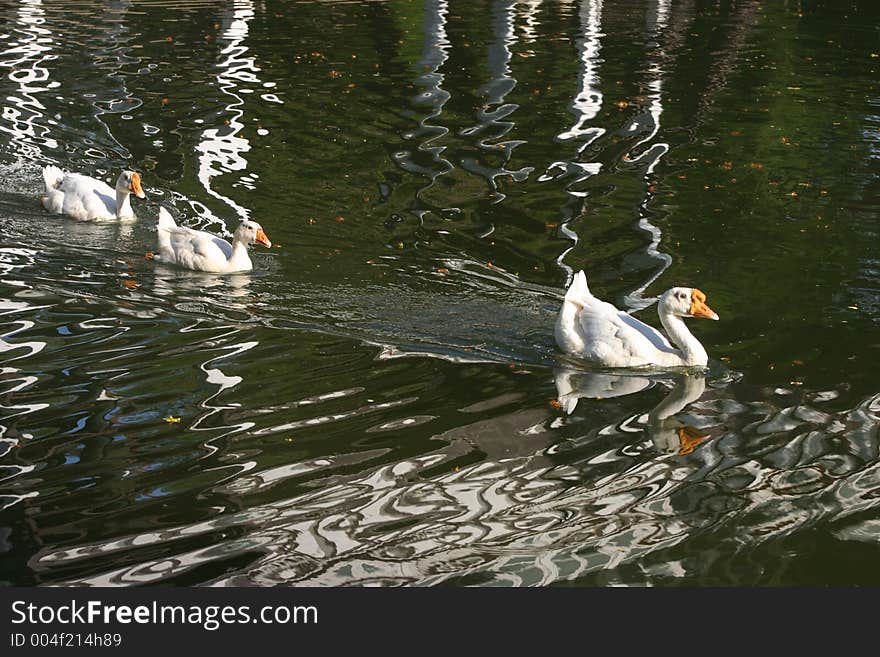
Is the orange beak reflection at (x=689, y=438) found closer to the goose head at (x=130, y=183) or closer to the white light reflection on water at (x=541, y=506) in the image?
the white light reflection on water at (x=541, y=506)

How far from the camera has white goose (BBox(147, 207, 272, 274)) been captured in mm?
14695

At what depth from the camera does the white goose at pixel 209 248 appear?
14.7 meters

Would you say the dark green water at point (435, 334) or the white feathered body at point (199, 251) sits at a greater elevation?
the white feathered body at point (199, 251)

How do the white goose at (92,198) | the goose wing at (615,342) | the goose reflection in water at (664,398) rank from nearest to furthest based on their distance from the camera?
1. the goose reflection in water at (664,398)
2. the goose wing at (615,342)
3. the white goose at (92,198)

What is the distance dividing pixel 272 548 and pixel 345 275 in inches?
245

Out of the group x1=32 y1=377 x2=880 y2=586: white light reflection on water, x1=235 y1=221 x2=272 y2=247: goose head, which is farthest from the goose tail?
x1=32 y1=377 x2=880 y2=586: white light reflection on water

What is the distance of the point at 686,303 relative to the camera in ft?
40.3

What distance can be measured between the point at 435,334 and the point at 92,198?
6263 mm

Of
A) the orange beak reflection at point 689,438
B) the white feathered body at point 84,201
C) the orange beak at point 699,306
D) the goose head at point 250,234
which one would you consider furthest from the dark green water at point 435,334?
the orange beak at point 699,306

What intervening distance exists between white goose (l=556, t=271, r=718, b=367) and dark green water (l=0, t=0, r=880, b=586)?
0.31 metres

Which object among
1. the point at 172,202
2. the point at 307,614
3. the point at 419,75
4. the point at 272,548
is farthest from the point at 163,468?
the point at 419,75

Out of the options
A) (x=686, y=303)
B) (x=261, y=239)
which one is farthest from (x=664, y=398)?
(x=261, y=239)

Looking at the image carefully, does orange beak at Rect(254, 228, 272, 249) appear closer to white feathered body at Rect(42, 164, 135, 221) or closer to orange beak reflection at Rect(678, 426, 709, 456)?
white feathered body at Rect(42, 164, 135, 221)

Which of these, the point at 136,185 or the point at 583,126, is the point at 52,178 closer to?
the point at 136,185
